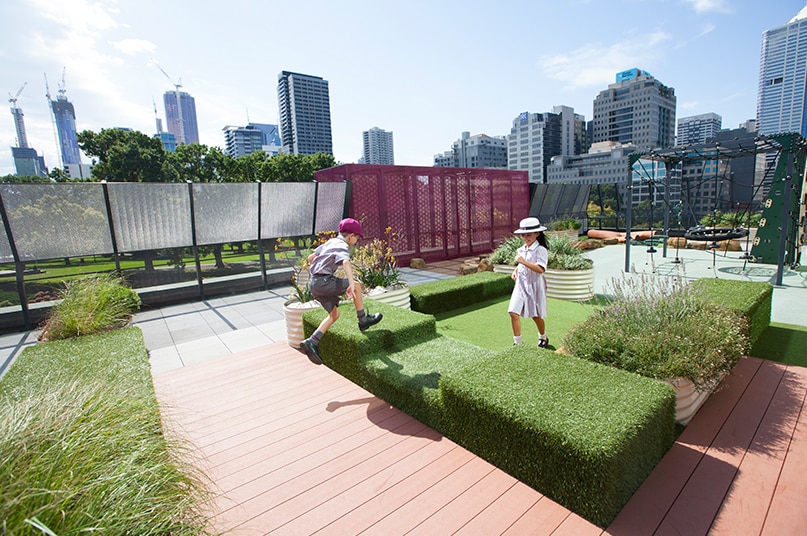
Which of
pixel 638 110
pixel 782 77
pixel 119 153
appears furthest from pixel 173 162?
pixel 782 77

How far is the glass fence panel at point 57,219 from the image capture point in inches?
263

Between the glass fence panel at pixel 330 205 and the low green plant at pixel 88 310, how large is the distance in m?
5.02

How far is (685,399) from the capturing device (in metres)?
2.96

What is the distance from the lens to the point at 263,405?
3.58 metres

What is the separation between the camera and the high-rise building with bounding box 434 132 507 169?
113625mm

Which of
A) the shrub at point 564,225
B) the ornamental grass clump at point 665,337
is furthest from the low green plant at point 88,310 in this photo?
the shrub at point 564,225

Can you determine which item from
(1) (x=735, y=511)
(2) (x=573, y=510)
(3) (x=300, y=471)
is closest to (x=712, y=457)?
(1) (x=735, y=511)

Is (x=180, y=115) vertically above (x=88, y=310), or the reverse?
(x=180, y=115)

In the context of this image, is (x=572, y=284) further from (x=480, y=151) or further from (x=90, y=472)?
(x=480, y=151)

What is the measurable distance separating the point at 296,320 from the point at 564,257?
5177 millimetres

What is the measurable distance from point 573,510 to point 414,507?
0.90 meters

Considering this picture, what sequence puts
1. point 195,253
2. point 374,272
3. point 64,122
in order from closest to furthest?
point 374,272, point 195,253, point 64,122

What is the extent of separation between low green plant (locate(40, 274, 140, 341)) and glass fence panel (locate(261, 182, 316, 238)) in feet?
12.8

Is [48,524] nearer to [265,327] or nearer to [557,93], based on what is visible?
[265,327]
